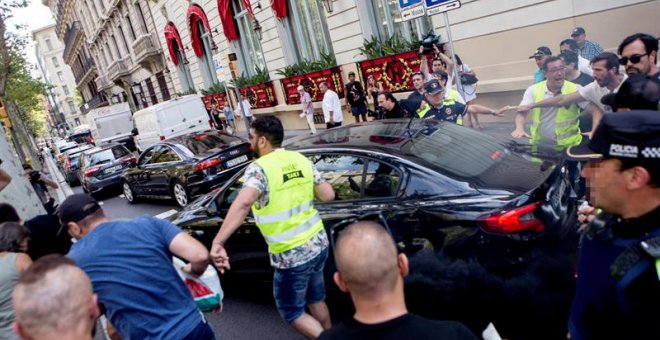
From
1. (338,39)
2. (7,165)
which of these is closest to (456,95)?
(7,165)

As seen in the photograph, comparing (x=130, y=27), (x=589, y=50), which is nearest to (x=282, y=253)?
(x=589, y=50)

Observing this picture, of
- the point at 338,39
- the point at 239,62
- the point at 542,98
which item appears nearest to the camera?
the point at 542,98

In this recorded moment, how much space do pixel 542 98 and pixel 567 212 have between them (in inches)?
64.7

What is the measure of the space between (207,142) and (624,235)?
340 inches

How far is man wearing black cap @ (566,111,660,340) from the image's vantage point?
129 centimetres

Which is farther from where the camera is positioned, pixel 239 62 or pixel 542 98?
pixel 239 62

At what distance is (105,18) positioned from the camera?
36062 millimetres

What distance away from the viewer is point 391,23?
11.9m

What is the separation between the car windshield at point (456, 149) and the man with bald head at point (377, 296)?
6.46ft

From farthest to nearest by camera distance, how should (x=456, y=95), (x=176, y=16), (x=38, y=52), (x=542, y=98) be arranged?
(x=38, y=52) < (x=176, y=16) < (x=456, y=95) < (x=542, y=98)

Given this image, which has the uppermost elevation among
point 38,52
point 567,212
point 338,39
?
point 38,52

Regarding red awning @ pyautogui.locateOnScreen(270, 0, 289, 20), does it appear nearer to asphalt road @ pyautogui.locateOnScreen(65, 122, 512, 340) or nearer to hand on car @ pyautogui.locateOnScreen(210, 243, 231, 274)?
asphalt road @ pyautogui.locateOnScreen(65, 122, 512, 340)

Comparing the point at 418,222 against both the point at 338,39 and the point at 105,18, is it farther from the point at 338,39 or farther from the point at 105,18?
the point at 105,18

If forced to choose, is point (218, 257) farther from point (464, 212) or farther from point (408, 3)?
point (408, 3)
